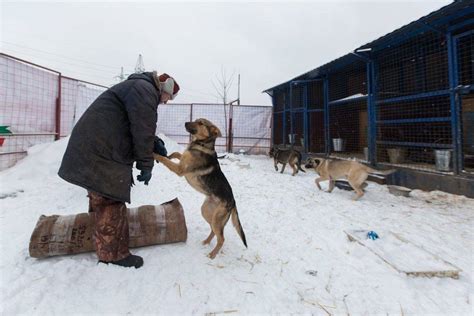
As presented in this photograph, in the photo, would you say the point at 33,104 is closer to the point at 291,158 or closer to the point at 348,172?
the point at 291,158

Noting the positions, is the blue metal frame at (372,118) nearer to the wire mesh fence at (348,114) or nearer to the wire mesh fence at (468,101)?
the wire mesh fence at (468,101)

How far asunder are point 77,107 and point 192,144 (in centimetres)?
721

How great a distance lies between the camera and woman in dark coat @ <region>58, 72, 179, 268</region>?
2.14 m

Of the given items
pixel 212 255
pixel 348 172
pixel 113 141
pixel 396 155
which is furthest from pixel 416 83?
pixel 113 141

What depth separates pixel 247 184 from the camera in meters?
6.64

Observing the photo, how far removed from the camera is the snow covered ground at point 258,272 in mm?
1976

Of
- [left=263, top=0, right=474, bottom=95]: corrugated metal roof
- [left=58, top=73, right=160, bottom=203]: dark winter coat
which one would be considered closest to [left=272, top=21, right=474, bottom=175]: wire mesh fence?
[left=263, top=0, right=474, bottom=95]: corrugated metal roof

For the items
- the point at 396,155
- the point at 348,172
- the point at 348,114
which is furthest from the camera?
the point at 348,114

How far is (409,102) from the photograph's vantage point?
27.4 ft

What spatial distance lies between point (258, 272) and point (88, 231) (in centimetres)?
171

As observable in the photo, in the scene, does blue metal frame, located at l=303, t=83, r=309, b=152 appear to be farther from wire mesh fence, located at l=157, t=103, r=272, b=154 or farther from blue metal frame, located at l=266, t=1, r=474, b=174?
wire mesh fence, located at l=157, t=103, r=272, b=154

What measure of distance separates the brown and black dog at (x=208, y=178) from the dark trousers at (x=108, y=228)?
0.69 m

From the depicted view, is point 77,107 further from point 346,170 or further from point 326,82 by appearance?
point 326,82

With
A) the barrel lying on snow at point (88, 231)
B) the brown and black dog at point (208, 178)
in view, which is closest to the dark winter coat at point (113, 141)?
the brown and black dog at point (208, 178)
